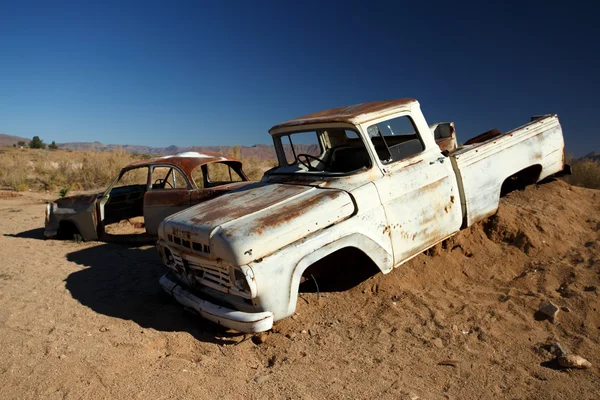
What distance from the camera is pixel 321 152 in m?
5.29

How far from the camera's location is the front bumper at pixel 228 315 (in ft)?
10.7

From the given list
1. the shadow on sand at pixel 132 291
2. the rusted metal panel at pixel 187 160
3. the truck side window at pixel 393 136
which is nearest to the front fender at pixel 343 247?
the shadow on sand at pixel 132 291

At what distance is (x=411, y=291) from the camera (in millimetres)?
4199

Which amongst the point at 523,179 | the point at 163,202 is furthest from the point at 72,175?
the point at 523,179

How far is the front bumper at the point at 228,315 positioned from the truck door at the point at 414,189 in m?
1.39

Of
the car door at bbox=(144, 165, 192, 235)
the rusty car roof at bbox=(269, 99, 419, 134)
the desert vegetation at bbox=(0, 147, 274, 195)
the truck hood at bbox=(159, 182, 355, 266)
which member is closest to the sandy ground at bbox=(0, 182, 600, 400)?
the truck hood at bbox=(159, 182, 355, 266)

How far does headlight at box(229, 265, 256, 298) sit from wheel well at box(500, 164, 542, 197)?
3.91 metres

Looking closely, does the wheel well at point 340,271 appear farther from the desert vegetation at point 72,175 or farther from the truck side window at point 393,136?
the desert vegetation at point 72,175

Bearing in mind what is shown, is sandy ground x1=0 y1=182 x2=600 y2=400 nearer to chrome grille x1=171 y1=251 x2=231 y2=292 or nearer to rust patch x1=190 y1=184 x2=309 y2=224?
chrome grille x1=171 y1=251 x2=231 y2=292

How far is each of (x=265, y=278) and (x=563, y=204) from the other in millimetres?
4407

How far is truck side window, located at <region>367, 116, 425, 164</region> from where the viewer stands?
4312mm

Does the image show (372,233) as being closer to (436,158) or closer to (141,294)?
(436,158)

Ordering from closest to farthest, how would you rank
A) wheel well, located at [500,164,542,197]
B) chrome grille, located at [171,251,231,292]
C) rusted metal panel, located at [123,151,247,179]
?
chrome grille, located at [171,251,231,292] → wheel well, located at [500,164,542,197] → rusted metal panel, located at [123,151,247,179]

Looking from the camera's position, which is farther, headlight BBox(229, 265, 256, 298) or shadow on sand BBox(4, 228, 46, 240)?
shadow on sand BBox(4, 228, 46, 240)
